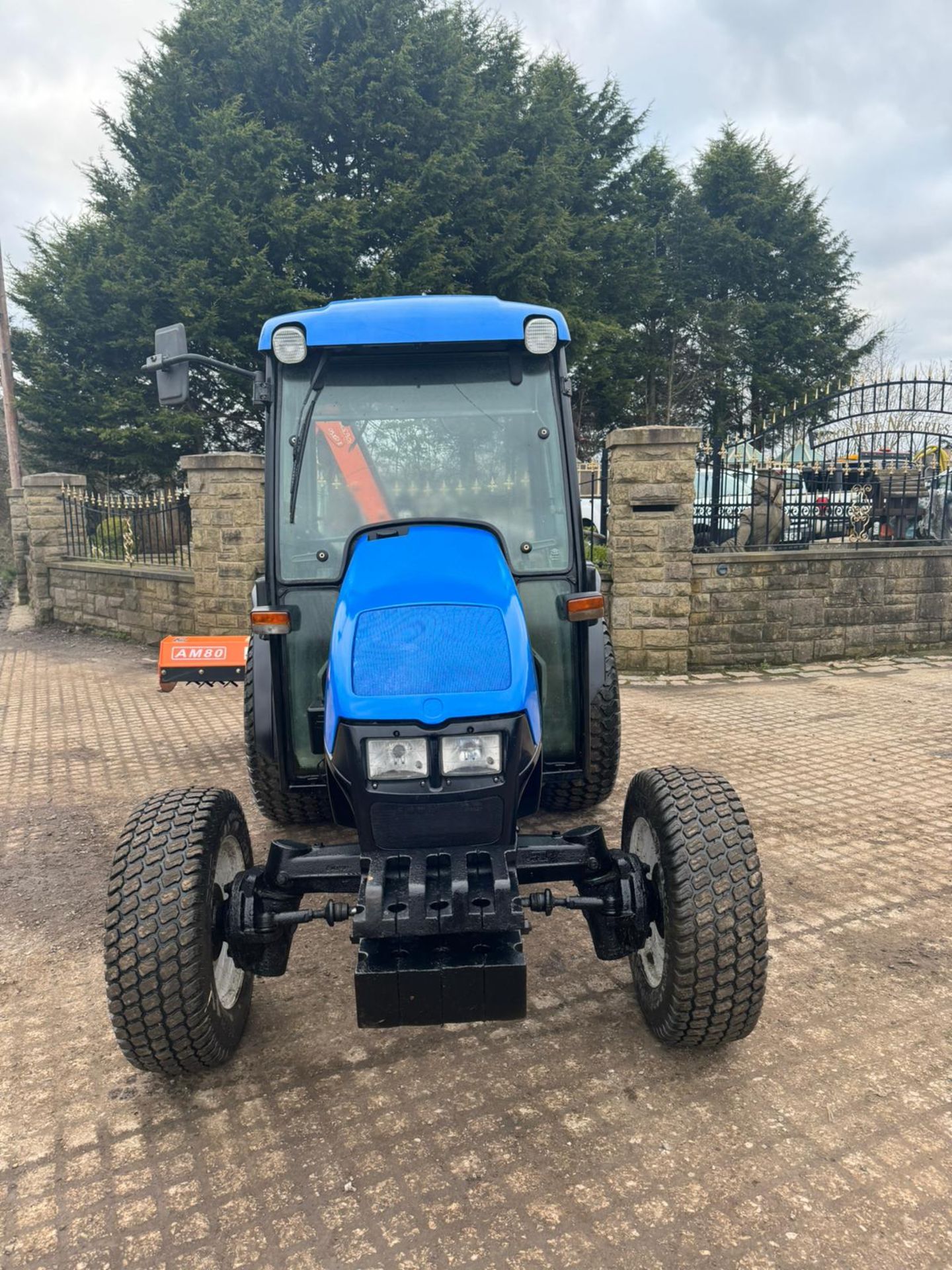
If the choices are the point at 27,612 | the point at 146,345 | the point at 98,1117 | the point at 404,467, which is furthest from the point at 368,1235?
the point at 146,345

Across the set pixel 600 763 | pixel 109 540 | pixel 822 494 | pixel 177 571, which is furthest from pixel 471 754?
pixel 109 540

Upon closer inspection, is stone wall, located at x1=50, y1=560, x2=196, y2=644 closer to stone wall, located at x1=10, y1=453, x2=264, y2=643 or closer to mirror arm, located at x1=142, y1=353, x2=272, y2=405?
stone wall, located at x1=10, y1=453, x2=264, y2=643

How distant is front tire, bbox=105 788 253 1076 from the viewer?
234 cm

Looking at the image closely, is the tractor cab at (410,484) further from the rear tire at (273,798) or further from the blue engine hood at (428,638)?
the rear tire at (273,798)

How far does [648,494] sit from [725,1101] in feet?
21.9

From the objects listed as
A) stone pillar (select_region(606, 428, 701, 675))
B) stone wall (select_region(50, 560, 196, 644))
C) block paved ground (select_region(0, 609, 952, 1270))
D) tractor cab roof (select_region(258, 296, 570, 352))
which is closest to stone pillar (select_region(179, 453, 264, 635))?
stone wall (select_region(50, 560, 196, 644))

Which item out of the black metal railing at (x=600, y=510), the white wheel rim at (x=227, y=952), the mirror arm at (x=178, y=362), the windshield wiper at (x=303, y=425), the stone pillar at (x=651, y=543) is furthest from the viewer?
the black metal railing at (x=600, y=510)

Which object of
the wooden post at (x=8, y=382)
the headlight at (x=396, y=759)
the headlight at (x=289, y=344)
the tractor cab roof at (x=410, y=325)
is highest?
the wooden post at (x=8, y=382)

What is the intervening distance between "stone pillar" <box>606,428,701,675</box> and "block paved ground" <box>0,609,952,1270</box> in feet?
15.5

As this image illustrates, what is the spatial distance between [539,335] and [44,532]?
12803 mm

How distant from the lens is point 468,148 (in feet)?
57.2

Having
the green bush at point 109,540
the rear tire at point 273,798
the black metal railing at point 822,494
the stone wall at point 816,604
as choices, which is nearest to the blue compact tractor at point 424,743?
the rear tire at point 273,798

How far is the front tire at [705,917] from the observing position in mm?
2414

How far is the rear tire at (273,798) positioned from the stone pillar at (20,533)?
41.3 feet
